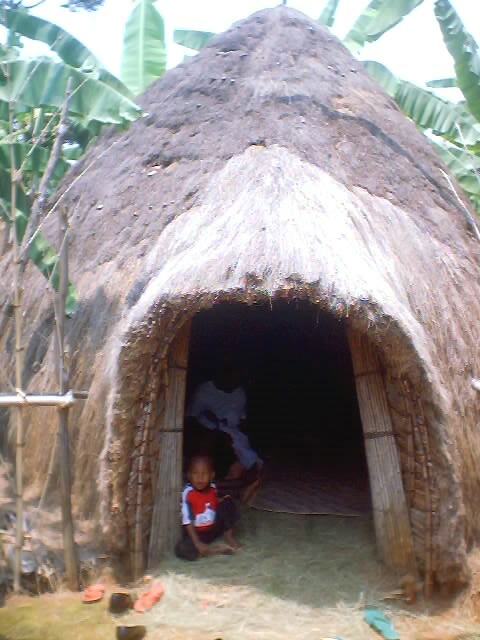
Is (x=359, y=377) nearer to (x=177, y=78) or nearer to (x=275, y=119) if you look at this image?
(x=275, y=119)

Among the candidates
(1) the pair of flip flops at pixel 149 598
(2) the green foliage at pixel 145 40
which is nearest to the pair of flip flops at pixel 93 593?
(1) the pair of flip flops at pixel 149 598

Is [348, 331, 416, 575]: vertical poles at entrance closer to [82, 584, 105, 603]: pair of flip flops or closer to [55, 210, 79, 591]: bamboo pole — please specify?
[82, 584, 105, 603]: pair of flip flops

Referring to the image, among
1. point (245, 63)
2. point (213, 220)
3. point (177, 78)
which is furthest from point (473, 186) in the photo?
point (213, 220)

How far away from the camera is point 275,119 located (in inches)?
241

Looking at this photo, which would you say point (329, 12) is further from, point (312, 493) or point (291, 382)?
point (312, 493)

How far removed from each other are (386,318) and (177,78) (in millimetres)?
4308

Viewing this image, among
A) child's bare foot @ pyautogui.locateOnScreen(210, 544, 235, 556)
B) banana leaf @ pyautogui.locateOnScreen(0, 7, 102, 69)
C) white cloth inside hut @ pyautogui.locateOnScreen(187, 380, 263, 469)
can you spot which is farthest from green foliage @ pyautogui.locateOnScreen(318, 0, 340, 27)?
child's bare foot @ pyautogui.locateOnScreen(210, 544, 235, 556)

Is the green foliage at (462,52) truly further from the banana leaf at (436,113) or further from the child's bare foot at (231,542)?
the child's bare foot at (231,542)

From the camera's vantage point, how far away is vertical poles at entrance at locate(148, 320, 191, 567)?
4559 millimetres

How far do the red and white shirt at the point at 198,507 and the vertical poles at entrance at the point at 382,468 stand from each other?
1.04 meters

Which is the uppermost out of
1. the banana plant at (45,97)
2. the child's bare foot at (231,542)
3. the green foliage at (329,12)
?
the green foliage at (329,12)

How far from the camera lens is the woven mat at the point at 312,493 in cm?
556

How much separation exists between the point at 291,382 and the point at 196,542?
3955 mm

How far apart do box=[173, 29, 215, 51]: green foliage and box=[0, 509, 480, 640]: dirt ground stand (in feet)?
26.2
